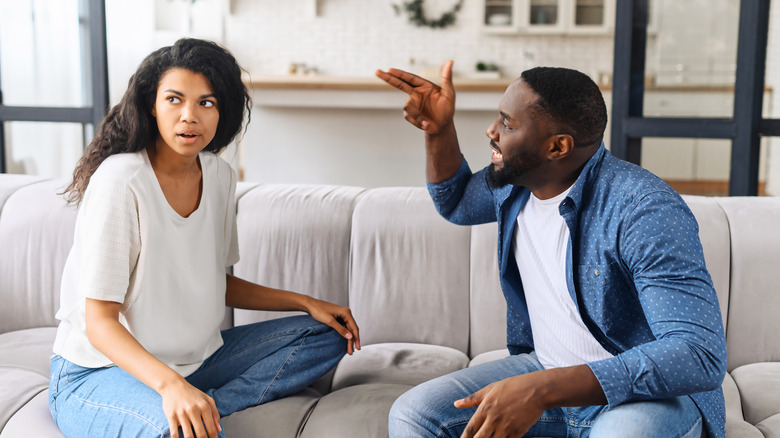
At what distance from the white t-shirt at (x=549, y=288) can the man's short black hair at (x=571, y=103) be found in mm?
130

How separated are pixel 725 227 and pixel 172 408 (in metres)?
1.42

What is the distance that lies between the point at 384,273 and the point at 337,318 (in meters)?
0.33

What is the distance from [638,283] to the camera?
1148 mm

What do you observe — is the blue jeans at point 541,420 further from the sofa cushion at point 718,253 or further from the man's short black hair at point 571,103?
the sofa cushion at point 718,253

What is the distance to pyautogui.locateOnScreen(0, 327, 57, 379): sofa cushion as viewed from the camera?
1714 millimetres

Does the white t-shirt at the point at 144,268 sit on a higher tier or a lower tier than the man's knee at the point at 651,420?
higher

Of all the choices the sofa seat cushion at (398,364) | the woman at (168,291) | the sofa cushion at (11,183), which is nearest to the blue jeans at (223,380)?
the woman at (168,291)

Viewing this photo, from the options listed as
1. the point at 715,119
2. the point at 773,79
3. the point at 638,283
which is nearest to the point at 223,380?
the point at 638,283

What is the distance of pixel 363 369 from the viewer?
175cm

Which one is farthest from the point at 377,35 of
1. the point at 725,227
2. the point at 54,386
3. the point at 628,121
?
the point at 54,386

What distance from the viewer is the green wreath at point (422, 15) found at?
6.51m

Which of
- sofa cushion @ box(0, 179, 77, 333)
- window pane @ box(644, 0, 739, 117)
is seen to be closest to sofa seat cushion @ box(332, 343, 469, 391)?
sofa cushion @ box(0, 179, 77, 333)

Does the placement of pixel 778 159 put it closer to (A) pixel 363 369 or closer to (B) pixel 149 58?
(A) pixel 363 369

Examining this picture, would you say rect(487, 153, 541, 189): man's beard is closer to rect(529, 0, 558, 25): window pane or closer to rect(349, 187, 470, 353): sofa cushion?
rect(349, 187, 470, 353): sofa cushion
